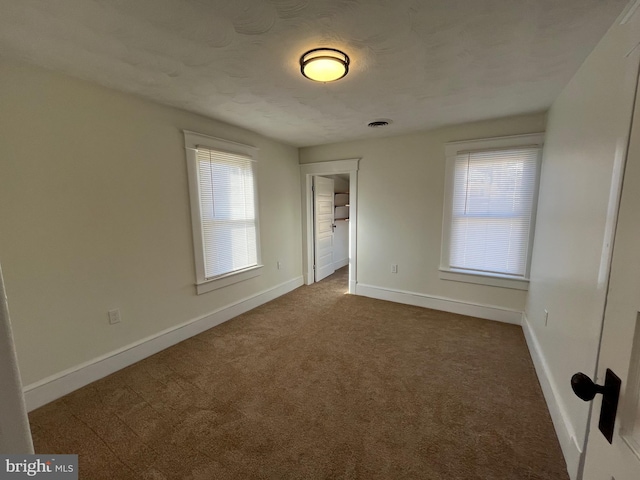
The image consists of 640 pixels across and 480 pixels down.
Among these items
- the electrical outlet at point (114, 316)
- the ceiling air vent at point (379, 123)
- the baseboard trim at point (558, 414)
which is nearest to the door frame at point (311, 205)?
the ceiling air vent at point (379, 123)

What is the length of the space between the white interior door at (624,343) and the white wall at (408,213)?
2773 mm

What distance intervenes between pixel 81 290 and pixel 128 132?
4.44ft

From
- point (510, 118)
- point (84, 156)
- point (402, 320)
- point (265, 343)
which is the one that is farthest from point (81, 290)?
point (510, 118)

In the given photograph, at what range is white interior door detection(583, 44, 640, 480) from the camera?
1.88ft

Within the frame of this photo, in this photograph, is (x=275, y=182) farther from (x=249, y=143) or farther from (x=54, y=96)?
(x=54, y=96)

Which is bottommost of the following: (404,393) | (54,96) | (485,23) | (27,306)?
(404,393)

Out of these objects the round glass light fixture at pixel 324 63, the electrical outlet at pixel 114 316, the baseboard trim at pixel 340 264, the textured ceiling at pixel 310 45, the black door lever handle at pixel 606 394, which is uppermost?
the textured ceiling at pixel 310 45

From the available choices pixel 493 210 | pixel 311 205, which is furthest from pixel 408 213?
pixel 311 205

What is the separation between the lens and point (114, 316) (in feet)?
7.41

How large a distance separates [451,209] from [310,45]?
253cm

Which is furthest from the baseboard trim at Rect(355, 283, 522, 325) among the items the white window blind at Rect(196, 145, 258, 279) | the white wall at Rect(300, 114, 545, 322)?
the white window blind at Rect(196, 145, 258, 279)

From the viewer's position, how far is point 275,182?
3.89 meters

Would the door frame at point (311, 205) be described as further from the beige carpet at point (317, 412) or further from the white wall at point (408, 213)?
the beige carpet at point (317, 412)

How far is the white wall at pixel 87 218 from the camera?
5.77 ft
